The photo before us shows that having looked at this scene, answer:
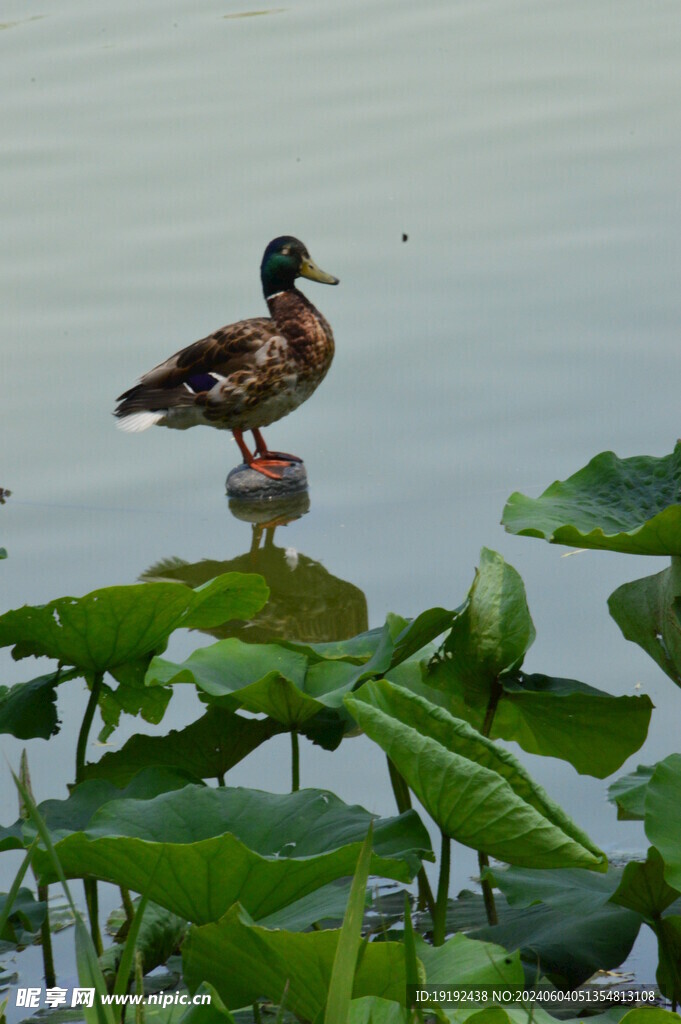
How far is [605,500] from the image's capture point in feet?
6.98

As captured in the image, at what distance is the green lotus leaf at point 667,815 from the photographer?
4.85ft

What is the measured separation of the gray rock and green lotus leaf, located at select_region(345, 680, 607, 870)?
209 centimetres

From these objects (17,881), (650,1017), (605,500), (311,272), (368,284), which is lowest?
(650,1017)

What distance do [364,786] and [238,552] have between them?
115 cm

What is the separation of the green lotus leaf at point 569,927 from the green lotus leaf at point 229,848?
140 millimetres

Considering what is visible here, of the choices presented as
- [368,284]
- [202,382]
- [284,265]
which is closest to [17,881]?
[202,382]

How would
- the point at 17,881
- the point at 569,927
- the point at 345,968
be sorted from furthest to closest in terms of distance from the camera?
1. the point at 569,927
2. the point at 17,881
3. the point at 345,968

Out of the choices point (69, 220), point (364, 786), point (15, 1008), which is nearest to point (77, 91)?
point (69, 220)

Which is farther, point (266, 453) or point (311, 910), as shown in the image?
point (266, 453)

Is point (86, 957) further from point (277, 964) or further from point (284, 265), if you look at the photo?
point (284, 265)

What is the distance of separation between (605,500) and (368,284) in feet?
9.13

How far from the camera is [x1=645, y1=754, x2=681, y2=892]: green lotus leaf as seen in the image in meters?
1.48

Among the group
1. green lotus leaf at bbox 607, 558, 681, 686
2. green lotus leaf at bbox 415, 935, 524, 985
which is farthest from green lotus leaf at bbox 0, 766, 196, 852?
green lotus leaf at bbox 607, 558, 681, 686

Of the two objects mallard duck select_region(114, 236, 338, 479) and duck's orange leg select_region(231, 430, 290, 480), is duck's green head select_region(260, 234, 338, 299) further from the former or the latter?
duck's orange leg select_region(231, 430, 290, 480)
